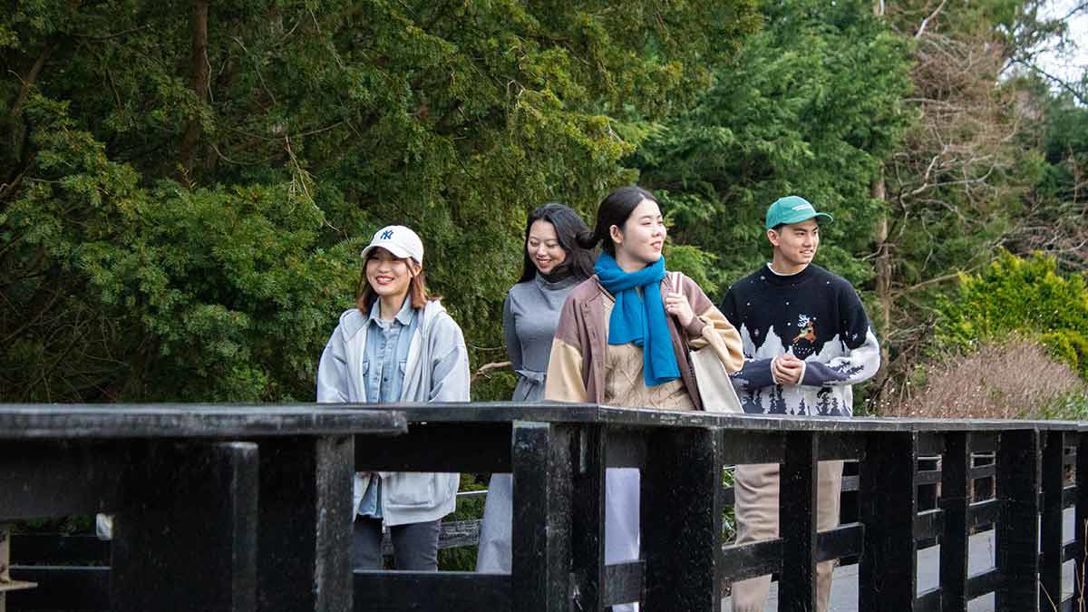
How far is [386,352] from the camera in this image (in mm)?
6531

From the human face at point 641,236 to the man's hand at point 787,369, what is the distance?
1.00 m

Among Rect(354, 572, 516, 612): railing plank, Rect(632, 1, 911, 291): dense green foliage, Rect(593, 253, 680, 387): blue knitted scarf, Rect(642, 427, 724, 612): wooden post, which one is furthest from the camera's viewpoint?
Rect(632, 1, 911, 291): dense green foliage

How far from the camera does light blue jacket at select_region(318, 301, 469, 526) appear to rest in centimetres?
634

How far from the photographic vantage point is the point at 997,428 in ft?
23.5

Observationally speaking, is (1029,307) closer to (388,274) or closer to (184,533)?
(388,274)

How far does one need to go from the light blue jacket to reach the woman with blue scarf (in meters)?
0.53

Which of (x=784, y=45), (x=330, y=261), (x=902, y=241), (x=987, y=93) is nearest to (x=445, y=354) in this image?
(x=330, y=261)

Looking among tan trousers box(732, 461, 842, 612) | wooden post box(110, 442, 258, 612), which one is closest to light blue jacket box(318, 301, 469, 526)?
tan trousers box(732, 461, 842, 612)

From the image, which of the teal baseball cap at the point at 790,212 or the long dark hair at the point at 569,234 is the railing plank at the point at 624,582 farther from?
the teal baseball cap at the point at 790,212

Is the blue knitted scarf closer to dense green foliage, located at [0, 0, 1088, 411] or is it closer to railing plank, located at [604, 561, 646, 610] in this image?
railing plank, located at [604, 561, 646, 610]

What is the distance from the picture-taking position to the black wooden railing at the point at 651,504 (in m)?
3.17

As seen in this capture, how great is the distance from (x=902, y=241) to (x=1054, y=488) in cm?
3000

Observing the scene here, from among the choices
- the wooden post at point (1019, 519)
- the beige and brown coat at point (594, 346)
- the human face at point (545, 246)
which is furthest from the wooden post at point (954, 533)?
the human face at point (545, 246)

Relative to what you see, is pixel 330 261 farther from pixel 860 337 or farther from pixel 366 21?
pixel 860 337
